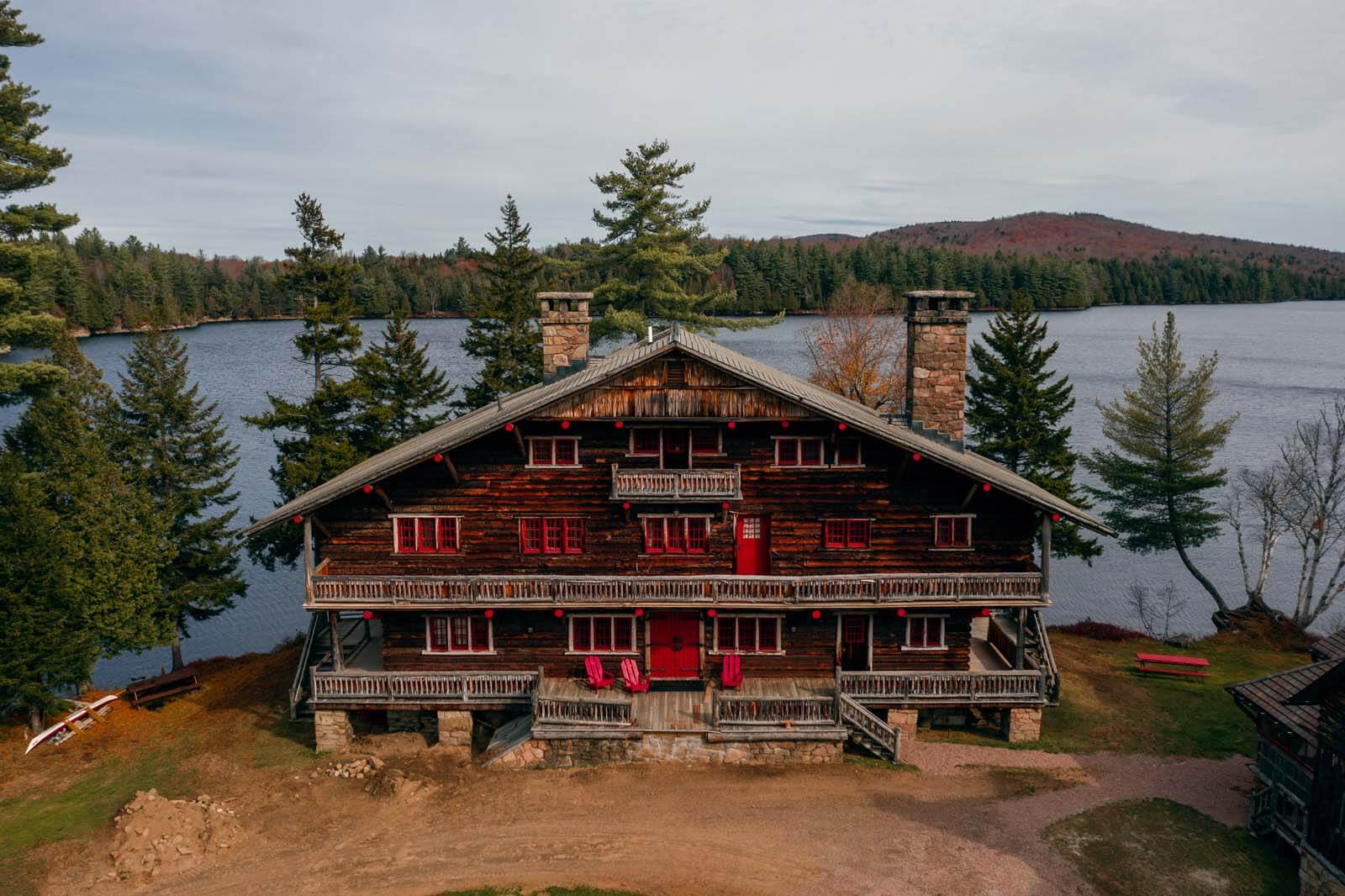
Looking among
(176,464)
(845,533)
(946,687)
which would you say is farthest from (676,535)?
(176,464)

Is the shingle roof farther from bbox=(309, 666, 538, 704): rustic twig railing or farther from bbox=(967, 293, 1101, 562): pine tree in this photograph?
bbox=(309, 666, 538, 704): rustic twig railing

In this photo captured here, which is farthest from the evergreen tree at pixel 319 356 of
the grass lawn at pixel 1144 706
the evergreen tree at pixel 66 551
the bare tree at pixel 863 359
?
the bare tree at pixel 863 359

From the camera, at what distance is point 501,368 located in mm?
45625

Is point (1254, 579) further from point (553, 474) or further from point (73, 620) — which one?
point (73, 620)

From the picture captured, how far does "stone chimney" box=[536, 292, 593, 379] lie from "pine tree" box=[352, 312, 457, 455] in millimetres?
10154

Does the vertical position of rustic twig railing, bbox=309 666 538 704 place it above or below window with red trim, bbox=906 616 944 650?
below

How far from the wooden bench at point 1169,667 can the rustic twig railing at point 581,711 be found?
63.5 feet

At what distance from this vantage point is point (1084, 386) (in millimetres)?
91375

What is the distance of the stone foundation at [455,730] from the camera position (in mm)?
26938

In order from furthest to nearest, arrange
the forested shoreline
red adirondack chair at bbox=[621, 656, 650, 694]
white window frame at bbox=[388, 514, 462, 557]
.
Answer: the forested shoreline < red adirondack chair at bbox=[621, 656, 650, 694] < white window frame at bbox=[388, 514, 462, 557]

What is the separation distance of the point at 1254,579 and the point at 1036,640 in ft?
90.4

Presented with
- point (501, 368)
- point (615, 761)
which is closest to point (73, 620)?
point (615, 761)

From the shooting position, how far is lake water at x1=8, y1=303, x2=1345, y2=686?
46844 millimetres

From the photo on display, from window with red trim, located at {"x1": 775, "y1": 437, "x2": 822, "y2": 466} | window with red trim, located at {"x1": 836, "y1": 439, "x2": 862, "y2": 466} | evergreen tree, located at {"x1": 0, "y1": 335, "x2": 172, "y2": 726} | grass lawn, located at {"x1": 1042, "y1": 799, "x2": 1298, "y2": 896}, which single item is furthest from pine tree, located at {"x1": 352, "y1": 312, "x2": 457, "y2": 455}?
grass lawn, located at {"x1": 1042, "y1": 799, "x2": 1298, "y2": 896}
